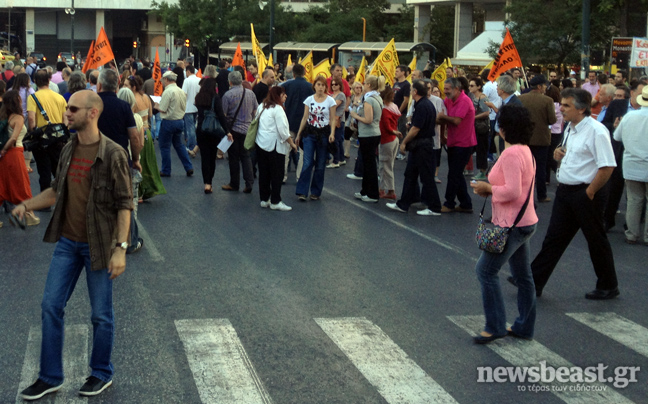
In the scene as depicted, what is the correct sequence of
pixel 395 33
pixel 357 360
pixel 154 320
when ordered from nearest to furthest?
pixel 357 360 < pixel 154 320 < pixel 395 33

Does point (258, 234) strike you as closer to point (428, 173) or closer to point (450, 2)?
point (428, 173)

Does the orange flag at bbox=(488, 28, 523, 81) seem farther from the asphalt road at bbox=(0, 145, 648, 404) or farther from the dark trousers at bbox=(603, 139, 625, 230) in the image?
the asphalt road at bbox=(0, 145, 648, 404)

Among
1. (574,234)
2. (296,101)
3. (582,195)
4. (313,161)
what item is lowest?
(574,234)

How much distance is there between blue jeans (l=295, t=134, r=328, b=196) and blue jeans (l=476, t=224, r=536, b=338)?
6.71 m

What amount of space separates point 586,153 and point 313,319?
288 centimetres

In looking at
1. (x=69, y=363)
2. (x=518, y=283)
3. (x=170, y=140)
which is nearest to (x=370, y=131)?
(x=170, y=140)

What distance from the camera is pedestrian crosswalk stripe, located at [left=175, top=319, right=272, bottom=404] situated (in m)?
5.21

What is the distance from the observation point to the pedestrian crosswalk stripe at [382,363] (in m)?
5.32

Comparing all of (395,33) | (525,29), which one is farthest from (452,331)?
(395,33)

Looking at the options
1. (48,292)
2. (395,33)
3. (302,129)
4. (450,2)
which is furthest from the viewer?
(395,33)

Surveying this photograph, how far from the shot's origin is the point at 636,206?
1062 cm

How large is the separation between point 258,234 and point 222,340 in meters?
4.27

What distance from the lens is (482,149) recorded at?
16094 millimetres

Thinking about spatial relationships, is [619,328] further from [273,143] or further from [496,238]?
[273,143]
